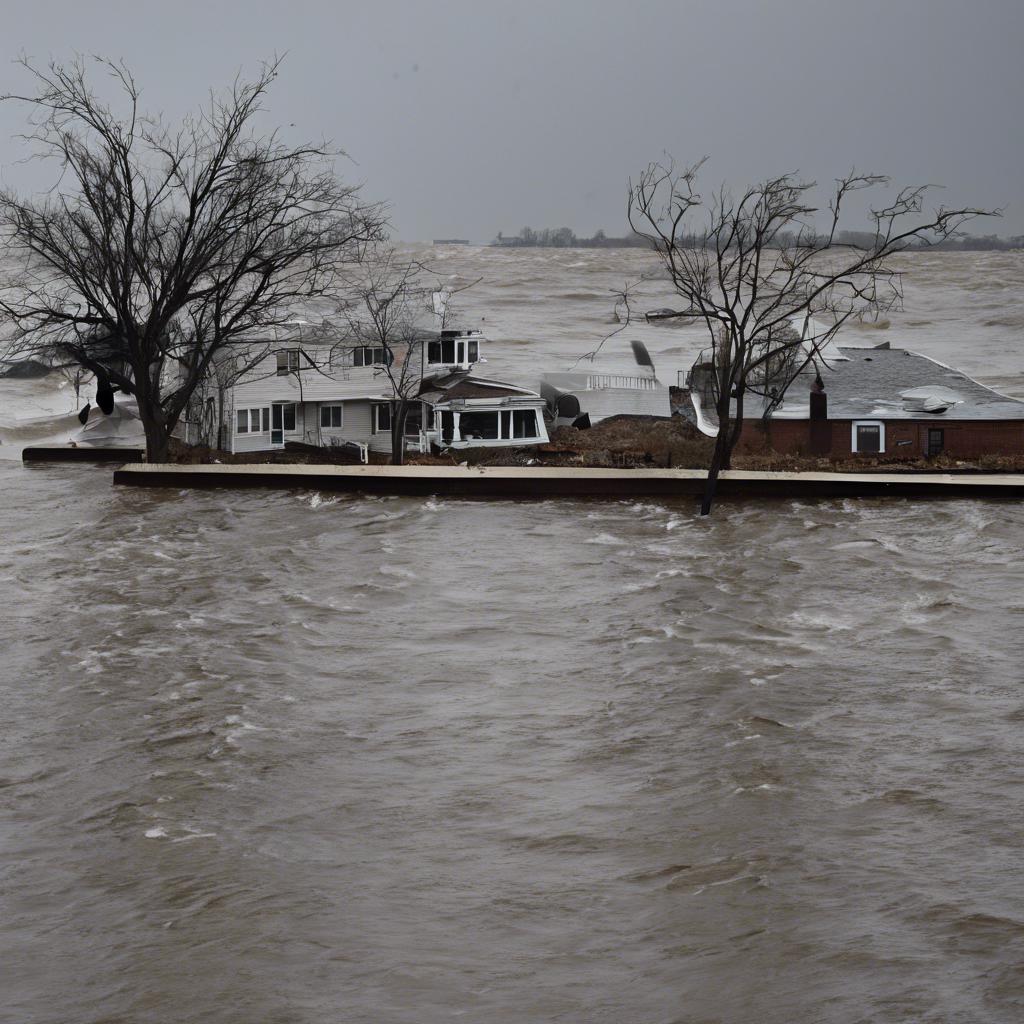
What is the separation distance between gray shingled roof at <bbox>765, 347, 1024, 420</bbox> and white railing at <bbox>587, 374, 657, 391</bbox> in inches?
399

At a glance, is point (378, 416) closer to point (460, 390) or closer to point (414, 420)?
point (414, 420)

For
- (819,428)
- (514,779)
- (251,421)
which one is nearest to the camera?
(514,779)

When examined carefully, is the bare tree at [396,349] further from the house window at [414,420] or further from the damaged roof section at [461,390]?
the damaged roof section at [461,390]

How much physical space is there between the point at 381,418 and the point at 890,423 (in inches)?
656

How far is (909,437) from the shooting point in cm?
4116

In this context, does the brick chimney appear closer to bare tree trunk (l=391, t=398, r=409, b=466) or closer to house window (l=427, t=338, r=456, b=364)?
bare tree trunk (l=391, t=398, r=409, b=466)

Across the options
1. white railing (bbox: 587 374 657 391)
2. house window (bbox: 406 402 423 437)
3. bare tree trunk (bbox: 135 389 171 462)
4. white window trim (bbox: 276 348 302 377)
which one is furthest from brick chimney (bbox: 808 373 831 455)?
bare tree trunk (bbox: 135 389 171 462)

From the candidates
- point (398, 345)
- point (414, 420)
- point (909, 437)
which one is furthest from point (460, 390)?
point (909, 437)

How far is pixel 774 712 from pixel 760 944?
19.2ft

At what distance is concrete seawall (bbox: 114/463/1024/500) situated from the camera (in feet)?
94.8

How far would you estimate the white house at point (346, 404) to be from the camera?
4512 cm

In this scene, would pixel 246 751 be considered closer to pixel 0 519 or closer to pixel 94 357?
pixel 0 519

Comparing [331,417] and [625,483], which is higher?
[331,417]

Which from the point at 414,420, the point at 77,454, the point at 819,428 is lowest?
the point at 77,454
